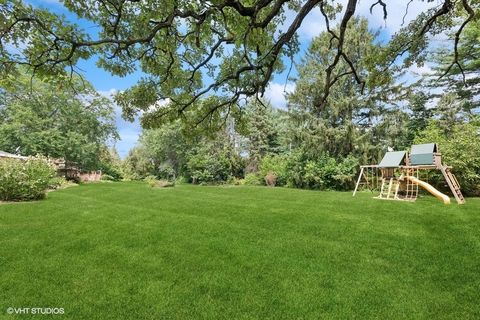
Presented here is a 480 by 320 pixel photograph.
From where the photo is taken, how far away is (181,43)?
20.1 feet

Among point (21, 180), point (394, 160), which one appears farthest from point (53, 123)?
point (394, 160)

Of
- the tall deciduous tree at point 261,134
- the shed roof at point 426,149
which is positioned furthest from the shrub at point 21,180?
the tall deciduous tree at point 261,134

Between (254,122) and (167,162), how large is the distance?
11.6 meters

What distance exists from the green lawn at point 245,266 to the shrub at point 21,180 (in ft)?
13.2

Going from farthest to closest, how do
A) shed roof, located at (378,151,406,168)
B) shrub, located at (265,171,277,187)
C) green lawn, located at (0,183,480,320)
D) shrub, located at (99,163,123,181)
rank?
shrub, located at (99,163,123,181) < shrub, located at (265,171,277,187) < shed roof, located at (378,151,406,168) < green lawn, located at (0,183,480,320)

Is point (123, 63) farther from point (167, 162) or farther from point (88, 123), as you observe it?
point (167, 162)

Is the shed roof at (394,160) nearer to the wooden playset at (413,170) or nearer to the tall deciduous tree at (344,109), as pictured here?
the wooden playset at (413,170)

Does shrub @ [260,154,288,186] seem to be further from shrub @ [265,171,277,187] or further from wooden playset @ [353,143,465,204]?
wooden playset @ [353,143,465,204]

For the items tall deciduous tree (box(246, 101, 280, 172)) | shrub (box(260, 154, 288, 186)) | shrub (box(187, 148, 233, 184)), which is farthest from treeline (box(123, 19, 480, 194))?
tall deciduous tree (box(246, 101, 280, 172))

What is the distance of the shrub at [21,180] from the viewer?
11.3 metres

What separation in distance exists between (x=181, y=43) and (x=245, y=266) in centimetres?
448

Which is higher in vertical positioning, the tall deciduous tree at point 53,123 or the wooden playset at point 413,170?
the tall deciduous tree at point 53,123

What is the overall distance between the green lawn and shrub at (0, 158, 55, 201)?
4.03 m

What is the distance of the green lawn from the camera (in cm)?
370
